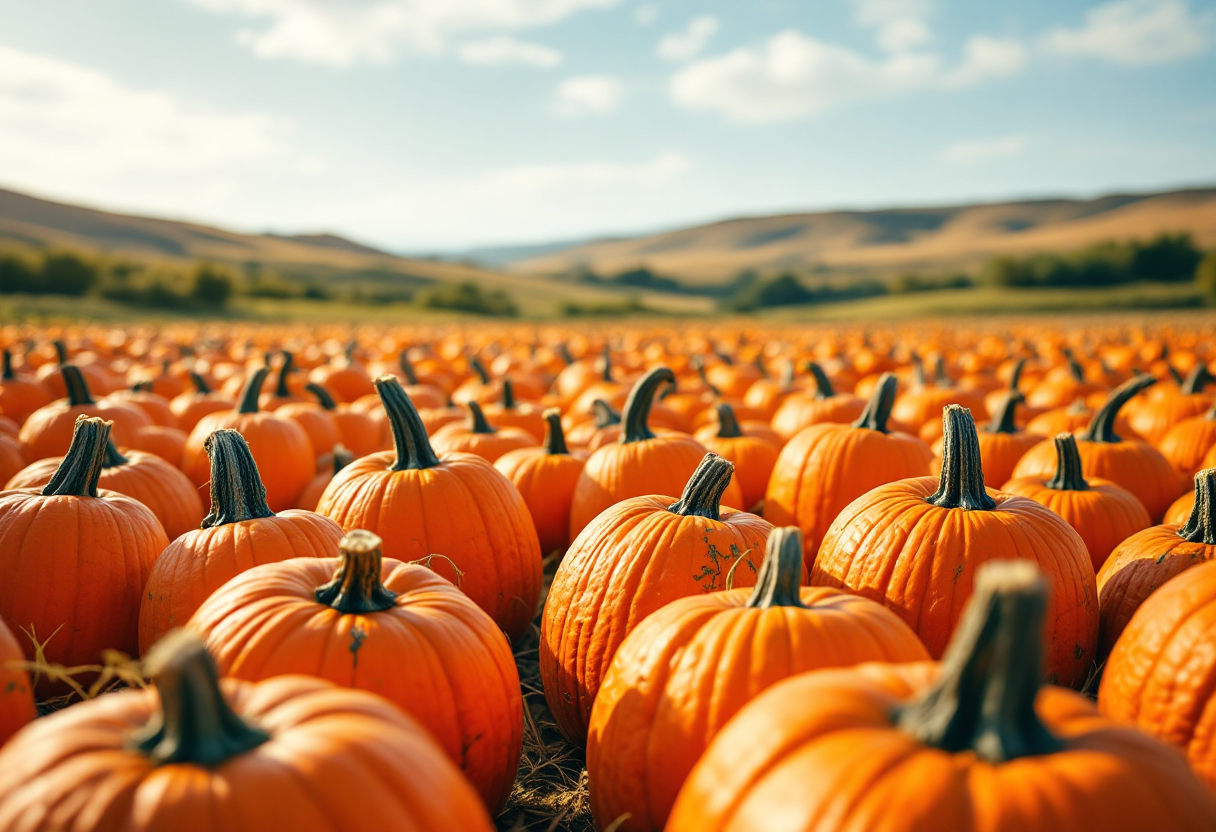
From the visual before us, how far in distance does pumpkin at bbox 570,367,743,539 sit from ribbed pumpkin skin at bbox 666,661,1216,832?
122 inches

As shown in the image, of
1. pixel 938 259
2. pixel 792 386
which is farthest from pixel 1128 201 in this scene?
pixel 792 386

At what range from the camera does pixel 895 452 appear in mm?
5070

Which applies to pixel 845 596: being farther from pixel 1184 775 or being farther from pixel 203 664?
pixel 203 664

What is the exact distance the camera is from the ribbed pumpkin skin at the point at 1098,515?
14.1ft

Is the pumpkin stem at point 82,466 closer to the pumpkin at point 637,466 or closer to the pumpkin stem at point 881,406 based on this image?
the pumpkin at point 637,466

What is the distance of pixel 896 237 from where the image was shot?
477 feet

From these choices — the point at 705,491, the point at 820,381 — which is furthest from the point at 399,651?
the point at 820,381

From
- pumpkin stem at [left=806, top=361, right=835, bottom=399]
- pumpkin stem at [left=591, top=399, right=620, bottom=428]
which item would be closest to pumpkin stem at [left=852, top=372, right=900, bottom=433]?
pumpkin stem at [left=806, top=361, right=835, bottom=399]

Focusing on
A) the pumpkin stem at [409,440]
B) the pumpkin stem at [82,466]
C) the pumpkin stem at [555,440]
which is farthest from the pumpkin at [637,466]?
the pumpkin stem at [82,466]

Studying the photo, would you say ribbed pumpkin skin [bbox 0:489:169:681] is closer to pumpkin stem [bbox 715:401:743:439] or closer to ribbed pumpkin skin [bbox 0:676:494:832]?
ribbed pumpkin skin [bbox 0:676:494:832]

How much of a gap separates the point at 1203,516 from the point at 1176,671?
4.19ft

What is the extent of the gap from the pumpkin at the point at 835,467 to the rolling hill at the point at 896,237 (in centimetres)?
9545

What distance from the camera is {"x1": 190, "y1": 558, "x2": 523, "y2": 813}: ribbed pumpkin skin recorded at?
2.36m

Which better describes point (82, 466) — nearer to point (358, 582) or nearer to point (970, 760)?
point (358, 582)
